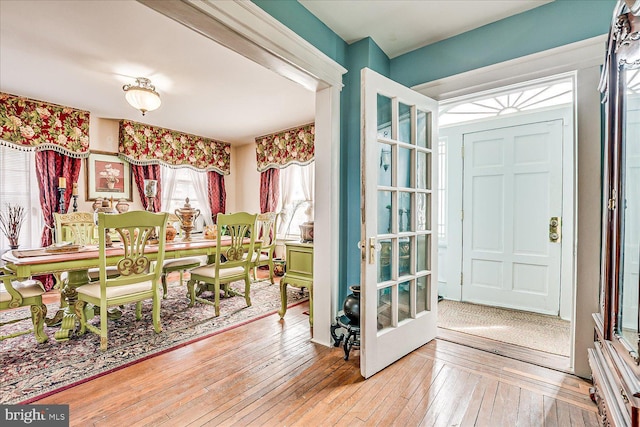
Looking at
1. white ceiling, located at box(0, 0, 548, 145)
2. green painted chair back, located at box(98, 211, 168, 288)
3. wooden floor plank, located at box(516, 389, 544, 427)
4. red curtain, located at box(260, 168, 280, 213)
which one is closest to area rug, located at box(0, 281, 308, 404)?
green painted chair back, located at box(98, 211, 168, 288)

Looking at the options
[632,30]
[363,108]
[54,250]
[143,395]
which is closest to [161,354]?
[143,395]

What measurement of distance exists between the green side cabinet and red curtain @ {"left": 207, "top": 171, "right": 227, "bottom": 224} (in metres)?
3.65

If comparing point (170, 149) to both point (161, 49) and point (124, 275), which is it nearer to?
point (161, 49)

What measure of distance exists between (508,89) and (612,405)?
2124 millimetres

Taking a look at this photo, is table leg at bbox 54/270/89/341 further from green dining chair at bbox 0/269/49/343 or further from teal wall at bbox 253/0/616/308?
teal wall at bbox 253/0/616/308

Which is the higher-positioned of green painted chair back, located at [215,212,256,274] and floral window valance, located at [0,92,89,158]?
floral window valance, located at [0,92,89,158]

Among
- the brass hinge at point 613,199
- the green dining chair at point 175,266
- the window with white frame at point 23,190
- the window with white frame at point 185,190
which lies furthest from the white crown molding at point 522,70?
the window with white frame at point 23,190

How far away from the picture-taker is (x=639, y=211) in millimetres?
1116

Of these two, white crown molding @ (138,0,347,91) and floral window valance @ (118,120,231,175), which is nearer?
white crown molding @ (138,0,347,91)

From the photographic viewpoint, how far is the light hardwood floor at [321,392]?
64.3 inches

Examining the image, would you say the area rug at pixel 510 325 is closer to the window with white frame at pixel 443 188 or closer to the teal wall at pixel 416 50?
the window with white frame at pixel 443 188

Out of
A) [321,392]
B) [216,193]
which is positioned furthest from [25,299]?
[216,193]

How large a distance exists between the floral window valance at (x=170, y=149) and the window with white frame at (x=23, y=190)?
3.74 ft

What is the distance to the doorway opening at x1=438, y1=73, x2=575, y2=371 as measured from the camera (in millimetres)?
3053
